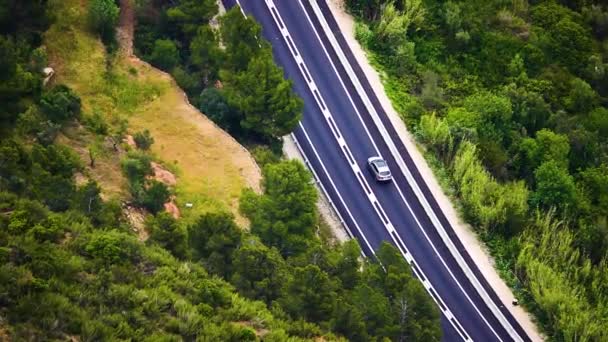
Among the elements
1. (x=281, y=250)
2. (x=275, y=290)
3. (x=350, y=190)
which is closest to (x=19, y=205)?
(x=275, y=290)

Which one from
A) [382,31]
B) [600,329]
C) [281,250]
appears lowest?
[600,329]

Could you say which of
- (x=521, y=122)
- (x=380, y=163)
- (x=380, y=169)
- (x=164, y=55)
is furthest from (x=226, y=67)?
(x=521, y=122)

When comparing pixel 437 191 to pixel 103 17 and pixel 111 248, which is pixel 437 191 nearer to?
pixel 103 17

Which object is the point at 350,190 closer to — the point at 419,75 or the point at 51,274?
the point at 419,75

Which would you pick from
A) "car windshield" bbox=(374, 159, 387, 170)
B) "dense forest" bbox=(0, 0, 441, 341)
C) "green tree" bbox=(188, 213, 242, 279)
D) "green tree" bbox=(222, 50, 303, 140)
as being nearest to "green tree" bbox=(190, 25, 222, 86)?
"dense forest" bbox=(0, 0, 441, 341)

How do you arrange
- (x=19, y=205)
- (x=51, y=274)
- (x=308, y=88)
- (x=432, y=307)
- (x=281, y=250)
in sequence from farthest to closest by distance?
(x=308, y=88) → (x=281, y=250) → (x=432, y=307) → (x=19, y=205) → (x=51, y=274)

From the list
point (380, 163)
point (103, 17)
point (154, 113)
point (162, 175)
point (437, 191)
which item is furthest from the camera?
point (380, 163)
